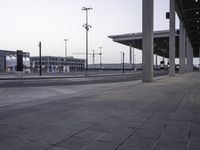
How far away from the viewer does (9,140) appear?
4879mm

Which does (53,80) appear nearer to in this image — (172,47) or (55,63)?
(172,47)

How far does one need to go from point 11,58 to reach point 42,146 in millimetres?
97906

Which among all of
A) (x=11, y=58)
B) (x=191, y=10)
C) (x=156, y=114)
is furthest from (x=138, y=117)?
(x=11, y=58)

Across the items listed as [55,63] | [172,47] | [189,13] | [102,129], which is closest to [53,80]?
[172,47]

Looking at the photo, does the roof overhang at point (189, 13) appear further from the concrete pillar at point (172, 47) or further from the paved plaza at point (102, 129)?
the paved plaza at point (102, 129)

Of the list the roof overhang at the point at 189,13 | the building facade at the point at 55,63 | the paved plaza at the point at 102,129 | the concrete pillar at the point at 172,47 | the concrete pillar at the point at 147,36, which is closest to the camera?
the paved plaza at the point at 102,129

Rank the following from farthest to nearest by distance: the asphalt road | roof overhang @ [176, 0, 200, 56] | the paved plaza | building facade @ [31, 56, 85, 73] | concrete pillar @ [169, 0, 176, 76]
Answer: building facade @ [31, 56, 85, 73], roof overhang @ [176, 0, 200, 56], concrete pillar @ [169, 0, 176, 76], the asphalt road, the paved plaza

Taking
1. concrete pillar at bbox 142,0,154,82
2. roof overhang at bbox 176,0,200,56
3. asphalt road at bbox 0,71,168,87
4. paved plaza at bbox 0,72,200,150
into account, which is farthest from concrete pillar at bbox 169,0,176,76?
paved plaza at bbox 0,72,200,150

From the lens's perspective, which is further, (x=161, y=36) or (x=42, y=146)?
(x=161, y=36)

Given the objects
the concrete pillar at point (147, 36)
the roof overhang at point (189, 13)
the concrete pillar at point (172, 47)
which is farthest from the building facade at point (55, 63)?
the concrete pillar at point (147, 36)

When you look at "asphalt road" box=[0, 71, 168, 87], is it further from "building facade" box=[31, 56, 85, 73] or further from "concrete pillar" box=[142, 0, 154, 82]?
"building facade" box=[31, 56, 85, 73]

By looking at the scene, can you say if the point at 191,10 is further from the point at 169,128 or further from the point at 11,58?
the point at 11,58

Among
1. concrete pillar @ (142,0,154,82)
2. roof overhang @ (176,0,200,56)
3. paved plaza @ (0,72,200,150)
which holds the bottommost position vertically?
paved plaza @ (0,72,200,150)

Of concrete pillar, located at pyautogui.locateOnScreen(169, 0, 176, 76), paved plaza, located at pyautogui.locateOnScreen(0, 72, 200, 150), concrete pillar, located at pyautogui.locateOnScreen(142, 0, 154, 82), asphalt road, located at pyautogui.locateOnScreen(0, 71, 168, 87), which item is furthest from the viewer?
concrete pillar, located at pyautogui.locateOnScreen(169, 0, 176, 76)
